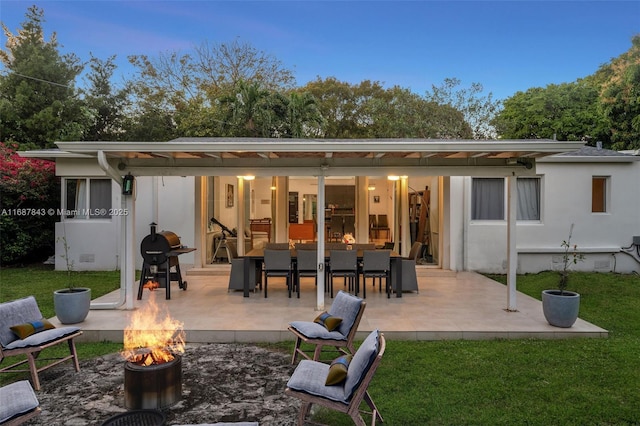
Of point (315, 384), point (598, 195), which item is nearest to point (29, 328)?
point (315, 384)

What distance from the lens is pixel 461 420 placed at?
3.33 meters

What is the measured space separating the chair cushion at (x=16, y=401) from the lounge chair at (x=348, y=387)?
173 centimetres

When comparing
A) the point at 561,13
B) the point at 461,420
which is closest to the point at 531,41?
the point at 561,13

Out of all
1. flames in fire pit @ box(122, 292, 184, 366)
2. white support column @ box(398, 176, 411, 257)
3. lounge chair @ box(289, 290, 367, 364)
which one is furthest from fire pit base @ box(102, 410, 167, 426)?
white support column @ box(398, 176, 411, 257)

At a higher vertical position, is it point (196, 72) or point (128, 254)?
point (196, 72)

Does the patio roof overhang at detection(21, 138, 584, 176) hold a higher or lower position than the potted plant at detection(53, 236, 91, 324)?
higher

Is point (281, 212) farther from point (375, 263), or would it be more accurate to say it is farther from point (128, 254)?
point (128, 254)

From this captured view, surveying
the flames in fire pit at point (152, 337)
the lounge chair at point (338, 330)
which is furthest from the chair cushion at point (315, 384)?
the flames in fire pit at point (152, 337)

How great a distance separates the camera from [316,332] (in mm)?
4355

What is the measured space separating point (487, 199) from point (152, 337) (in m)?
8.86

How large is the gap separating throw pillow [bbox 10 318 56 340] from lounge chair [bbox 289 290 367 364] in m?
2.56

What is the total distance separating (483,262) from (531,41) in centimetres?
1347

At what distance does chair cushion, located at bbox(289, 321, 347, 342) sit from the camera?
4289 mm

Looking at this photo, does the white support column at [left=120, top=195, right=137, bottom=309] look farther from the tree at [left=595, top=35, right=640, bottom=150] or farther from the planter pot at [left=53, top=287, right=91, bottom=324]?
the tree at [left=595, top=35, right=640, bottom=150]
